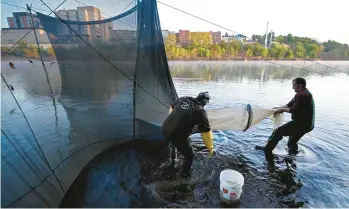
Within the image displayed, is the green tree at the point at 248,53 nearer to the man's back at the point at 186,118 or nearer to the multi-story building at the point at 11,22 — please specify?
the man's back at the point at 186,118

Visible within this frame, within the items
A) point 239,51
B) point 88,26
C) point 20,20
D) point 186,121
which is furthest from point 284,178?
point 239,51

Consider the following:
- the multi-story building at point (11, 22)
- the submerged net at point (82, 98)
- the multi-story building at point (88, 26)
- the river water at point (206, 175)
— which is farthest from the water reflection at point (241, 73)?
the multi-story building at point (11, 22)

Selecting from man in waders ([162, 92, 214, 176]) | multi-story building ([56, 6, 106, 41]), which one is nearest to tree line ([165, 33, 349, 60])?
multi-story building ([56, 6, 106, 41])

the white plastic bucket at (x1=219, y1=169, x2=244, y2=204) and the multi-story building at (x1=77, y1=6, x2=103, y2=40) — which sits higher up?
the multi-story building at (x1=77, y1=6, x2=103, y2=40)

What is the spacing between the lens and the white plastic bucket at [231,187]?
312cm

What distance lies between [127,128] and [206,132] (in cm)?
212

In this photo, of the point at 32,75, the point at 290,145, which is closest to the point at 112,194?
the point at 32,75

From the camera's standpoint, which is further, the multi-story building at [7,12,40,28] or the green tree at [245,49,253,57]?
the green tree at [245,49,253,57]

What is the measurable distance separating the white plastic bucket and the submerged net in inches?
75.9

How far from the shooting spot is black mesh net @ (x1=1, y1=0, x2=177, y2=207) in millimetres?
2962

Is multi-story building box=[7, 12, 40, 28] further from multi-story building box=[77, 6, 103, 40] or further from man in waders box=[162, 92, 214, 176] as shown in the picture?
man in waders box=[162, 92, 214, 176]

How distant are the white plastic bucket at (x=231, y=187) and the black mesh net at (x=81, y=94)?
244cm

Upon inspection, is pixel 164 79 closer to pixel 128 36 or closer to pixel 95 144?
pixel 128 36

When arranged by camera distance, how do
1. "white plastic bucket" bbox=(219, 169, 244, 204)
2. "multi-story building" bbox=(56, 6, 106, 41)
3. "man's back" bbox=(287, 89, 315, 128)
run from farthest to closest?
"man's back" bbox=(287, 89, 315, 128) < "multi-story building" bbox=(56, 6, 106, 41) < "white plastic bucket" bbox=(219, 169, 244, 204)
